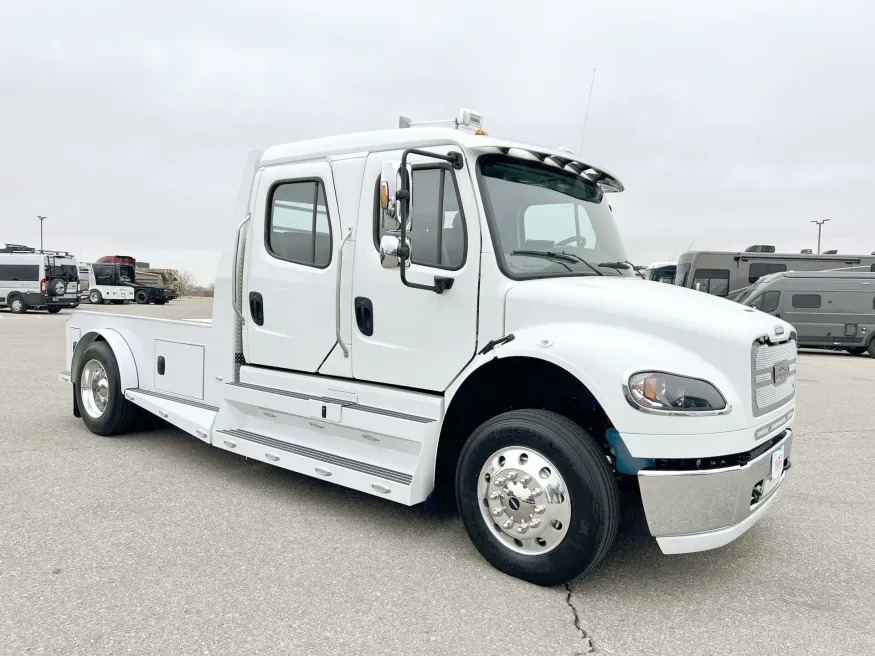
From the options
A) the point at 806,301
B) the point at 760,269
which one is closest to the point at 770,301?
the point at 806,301

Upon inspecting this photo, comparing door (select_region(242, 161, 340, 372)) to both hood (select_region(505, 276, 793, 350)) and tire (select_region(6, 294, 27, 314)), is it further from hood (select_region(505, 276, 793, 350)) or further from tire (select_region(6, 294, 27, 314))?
tire (select_region(6, 294, 27, 314))

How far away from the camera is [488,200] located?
369cm

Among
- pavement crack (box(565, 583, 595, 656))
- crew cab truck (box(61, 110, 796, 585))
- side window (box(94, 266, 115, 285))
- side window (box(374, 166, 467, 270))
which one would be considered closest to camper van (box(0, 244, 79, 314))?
side window (box(94, 266, 115, 285))

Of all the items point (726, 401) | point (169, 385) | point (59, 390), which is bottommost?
point (59, 390)

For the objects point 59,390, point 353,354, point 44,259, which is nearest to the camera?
point 353,354

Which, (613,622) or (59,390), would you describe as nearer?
(613,622)

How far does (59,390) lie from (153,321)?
157 inches

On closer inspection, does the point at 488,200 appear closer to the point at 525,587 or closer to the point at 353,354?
the point at 353,354

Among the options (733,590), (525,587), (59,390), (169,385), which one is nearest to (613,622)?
(525,587)

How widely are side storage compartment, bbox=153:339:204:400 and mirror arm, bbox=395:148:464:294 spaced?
7.72 feet

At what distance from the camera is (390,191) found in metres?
3.41

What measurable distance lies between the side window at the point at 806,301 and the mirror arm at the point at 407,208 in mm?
17486

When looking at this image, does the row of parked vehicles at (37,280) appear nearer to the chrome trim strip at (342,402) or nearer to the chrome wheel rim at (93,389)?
the chrome wheel rim at (93,389)

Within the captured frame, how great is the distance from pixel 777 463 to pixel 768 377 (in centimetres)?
52
